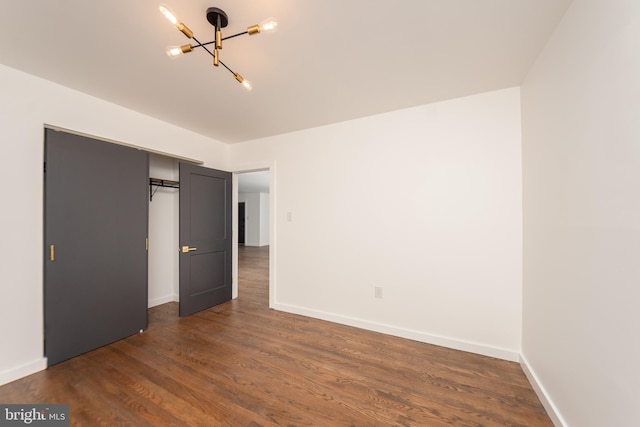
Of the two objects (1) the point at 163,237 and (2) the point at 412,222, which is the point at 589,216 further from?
(1) the point at 163,237

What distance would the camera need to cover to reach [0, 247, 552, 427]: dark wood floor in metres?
1.65

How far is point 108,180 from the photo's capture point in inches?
103

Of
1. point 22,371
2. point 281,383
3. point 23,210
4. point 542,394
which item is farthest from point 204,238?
point 542,394

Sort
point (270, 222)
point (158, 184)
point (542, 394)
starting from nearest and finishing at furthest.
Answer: point (542, 394) → point (158, 184) → point (270, 222)

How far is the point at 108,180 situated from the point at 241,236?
30.7 ft

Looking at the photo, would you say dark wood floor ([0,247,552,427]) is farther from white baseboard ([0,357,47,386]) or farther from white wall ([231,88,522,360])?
white wall ([231,88,522,360])

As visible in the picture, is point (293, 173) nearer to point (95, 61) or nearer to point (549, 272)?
point (95, 61)

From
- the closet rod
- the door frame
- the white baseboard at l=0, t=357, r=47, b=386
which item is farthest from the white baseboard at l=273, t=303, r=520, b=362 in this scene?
the closet rod

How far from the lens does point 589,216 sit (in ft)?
4.25

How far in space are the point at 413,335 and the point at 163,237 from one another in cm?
381

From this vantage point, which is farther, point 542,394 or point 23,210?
point 23,210

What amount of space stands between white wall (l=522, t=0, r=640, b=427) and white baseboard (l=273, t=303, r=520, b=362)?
0.41m

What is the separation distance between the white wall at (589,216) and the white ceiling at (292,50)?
1.27 feet

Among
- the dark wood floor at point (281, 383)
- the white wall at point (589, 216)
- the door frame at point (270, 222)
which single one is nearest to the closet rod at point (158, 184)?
the door frame at point (270, 222)
